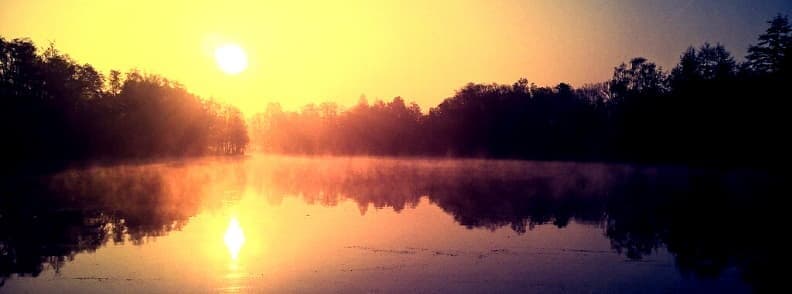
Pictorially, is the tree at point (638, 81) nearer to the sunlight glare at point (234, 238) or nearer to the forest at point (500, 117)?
the forest at point (500, 117)

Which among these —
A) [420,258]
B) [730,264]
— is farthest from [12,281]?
[730,264]

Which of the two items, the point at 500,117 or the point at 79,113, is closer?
the point at 79,113

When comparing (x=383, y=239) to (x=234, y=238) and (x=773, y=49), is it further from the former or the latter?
(x=773, y=49)

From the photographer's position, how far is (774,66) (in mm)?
63250

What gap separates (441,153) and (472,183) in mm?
68970

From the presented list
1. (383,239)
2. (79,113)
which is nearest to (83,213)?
(383,239)

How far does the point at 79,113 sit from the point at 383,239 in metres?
64.4

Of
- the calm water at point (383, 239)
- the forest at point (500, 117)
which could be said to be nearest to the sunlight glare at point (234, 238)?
the calm water at point (383, 239)

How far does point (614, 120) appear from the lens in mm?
93438

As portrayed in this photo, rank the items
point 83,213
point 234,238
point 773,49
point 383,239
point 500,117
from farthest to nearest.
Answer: point 500,117
point 773,49
point 83,213
point 383,239
point 234,238

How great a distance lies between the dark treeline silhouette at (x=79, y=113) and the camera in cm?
6144

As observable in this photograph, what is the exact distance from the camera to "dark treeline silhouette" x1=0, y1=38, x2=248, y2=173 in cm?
6144

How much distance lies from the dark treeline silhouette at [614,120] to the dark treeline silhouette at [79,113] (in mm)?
47965

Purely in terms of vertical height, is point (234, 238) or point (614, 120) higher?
point (614, 120)
